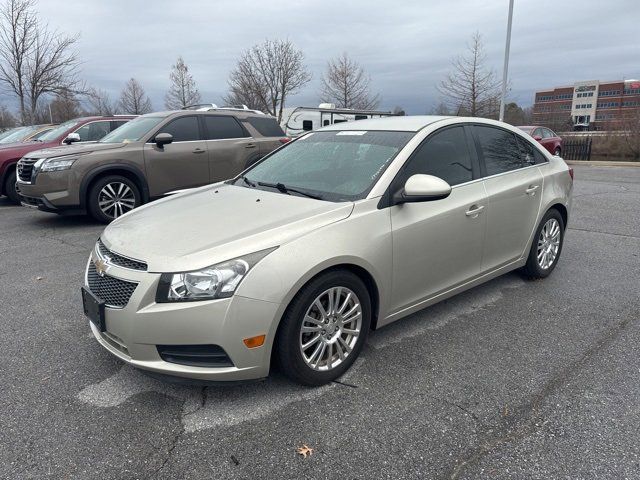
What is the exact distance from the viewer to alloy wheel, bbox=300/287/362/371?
279 cm

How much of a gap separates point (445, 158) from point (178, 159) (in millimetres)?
5504

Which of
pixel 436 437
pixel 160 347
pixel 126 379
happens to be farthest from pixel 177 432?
pixel 436 437

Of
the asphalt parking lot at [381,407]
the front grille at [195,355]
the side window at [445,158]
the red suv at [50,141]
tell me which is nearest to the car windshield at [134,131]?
the red suv at [50,141]

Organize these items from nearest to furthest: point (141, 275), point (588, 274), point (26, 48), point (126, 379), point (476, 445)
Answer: point (476, 445), point (141, 275), point (126, 379), point (588, 274), point (26, 48)

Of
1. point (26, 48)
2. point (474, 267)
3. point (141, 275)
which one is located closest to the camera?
point (141, 275)

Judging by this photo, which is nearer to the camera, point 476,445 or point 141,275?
point 476,445

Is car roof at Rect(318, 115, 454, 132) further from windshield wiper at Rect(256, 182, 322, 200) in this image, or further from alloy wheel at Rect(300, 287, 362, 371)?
alloy wheel at Rect(300, 287, 362, 371)

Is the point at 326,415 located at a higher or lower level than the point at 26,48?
lower

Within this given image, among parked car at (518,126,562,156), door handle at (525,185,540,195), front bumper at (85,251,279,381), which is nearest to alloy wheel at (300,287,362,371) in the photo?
front bumper at (85,251,279,381)

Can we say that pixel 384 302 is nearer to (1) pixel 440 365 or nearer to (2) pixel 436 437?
(1) pixel 440 365

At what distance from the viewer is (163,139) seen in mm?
7539

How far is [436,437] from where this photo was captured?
2445mm

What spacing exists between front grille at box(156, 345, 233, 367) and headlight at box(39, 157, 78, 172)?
5.68 m

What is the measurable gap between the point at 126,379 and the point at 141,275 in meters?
0.87
